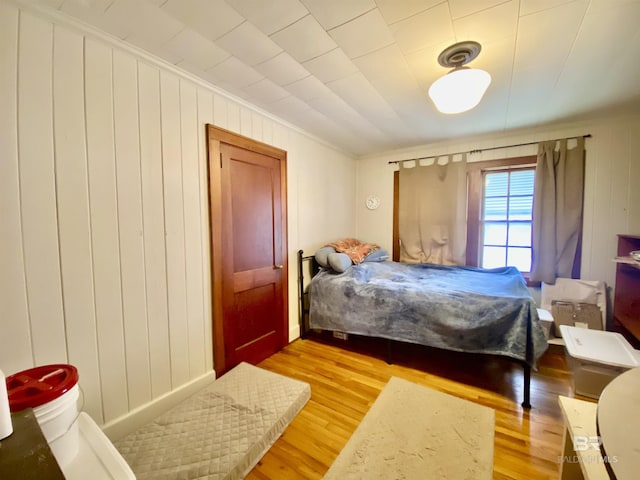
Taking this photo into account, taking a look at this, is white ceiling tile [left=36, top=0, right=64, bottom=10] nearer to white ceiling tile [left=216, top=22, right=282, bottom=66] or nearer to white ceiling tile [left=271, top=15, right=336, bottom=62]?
white ceiling tile [left=216, top=22, right=282, bottom=66]

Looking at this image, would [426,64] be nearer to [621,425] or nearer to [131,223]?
[621,425]

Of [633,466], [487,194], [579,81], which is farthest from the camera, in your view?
[487,194]

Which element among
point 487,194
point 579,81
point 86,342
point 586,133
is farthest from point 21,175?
point 586,133

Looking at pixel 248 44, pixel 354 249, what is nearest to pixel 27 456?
pixel 248 44

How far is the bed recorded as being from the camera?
1.91 meters

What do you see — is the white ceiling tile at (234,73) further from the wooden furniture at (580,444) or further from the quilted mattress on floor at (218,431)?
the wooden furniture at (580,444)

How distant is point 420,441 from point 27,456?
1.79 m

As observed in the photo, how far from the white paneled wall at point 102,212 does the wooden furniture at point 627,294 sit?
3739 millimetres

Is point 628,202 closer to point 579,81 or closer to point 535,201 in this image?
point 535,201

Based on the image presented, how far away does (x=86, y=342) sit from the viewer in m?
1.39

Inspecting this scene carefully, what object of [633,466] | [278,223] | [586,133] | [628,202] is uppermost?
[586,133]

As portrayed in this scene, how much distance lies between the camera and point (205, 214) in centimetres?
196

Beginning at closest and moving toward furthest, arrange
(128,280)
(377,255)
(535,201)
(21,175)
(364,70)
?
(21,175) → (128,280) → (364,70) → (535,201) → (377,255)

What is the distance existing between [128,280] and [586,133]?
4.47 metres
